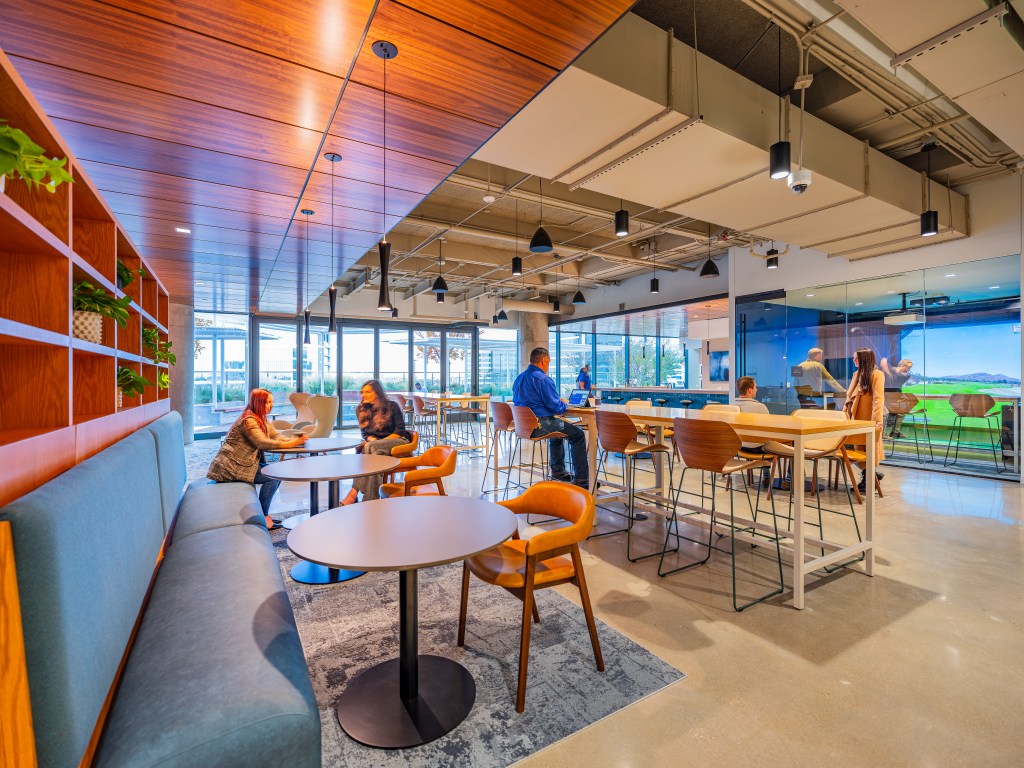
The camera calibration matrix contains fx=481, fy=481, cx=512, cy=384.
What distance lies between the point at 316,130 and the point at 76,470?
2.53 metres

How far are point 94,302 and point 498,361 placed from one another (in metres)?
13.3

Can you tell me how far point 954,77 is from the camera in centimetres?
346

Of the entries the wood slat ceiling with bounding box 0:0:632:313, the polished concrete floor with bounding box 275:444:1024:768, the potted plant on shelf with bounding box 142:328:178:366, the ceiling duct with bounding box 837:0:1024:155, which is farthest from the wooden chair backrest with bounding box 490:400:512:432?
the ceiling duct with bounding box 837:0:1024:155

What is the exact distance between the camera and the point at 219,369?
1097 centimetres

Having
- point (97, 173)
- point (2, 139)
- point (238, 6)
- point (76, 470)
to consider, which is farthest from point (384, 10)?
point (97, 173)

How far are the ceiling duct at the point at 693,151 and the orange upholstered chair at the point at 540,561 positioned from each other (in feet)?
8.73

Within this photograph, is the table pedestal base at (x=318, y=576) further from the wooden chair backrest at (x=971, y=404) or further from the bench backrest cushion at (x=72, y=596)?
the wooden chair backrest at (x=971, y=404)

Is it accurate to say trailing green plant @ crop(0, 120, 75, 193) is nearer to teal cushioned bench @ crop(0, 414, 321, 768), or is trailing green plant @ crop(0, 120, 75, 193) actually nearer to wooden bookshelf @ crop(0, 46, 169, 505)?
wooden bookshelf @ crop(0, 46, 169, 505)

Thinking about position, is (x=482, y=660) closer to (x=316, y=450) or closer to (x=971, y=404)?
(x=316, y=450)

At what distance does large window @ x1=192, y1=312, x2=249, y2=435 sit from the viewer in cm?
1086

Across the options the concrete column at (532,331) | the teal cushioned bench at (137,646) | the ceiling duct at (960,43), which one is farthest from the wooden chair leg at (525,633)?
the concrete column at (532,331)

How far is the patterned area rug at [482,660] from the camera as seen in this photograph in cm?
171

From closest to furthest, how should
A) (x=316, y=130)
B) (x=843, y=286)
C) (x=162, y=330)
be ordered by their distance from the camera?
(x=316, y=130) < (x=162, y=330) < (x=843, y=286)

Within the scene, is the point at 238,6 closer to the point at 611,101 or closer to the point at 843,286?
the point at 611,101
